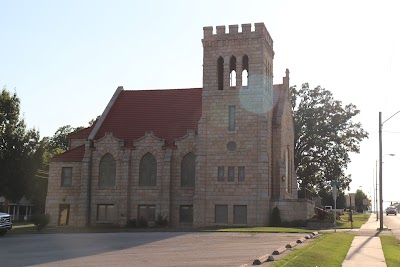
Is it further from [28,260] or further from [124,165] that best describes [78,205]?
[28,260]

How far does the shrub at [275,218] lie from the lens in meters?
41.0

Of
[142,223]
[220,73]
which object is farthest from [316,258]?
[220,73]

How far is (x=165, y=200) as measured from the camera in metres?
44.8

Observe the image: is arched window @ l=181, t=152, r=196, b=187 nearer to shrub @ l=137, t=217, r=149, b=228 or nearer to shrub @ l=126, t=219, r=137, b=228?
shrub @ l=137, t=217, r=149, b=228

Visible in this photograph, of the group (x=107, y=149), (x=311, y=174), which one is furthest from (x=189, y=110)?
(x=311, y=174)

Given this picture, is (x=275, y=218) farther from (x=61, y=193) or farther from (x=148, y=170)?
(x=61, y=193)

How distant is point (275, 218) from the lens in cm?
Result: 4119

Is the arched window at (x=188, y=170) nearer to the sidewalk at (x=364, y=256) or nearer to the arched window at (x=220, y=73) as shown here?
the arched window at (x=220, y=73)

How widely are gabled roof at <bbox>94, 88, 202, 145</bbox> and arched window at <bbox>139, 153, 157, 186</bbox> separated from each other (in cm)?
210

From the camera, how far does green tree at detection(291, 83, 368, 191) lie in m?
61.0

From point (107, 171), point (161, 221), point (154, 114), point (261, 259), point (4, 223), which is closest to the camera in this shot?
point (261, 259)

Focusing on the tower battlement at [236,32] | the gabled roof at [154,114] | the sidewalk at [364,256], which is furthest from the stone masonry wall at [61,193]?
the sidewalk at [364,256]

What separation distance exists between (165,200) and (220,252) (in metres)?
27.4

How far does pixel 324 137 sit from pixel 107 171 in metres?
26.6
